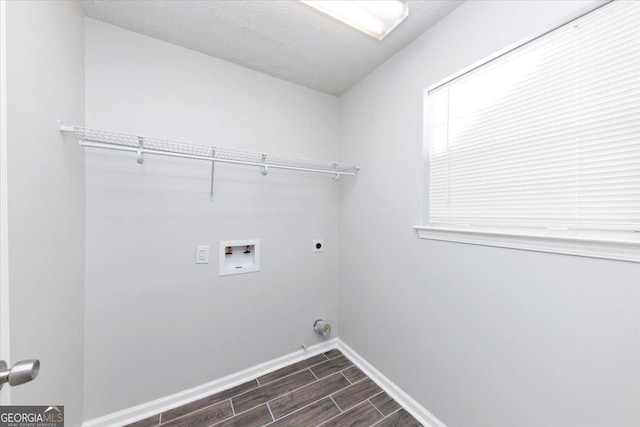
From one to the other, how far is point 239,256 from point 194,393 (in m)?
0.97

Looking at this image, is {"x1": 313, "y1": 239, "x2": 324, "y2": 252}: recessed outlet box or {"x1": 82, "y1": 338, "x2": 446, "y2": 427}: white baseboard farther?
{"x1": 313, "y1": 239, "x2": 324, "y2": 252}: recessed outlet box

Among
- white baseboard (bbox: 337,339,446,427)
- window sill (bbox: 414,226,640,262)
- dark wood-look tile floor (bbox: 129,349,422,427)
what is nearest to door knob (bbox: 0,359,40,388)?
dark wood-look tile floor (bbox: 129,349,422,427)

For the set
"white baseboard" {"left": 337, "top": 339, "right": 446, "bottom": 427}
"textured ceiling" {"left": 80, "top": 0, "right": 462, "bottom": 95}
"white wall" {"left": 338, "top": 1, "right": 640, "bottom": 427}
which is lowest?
"white baseboard" {"left": 337, "top": 339, "right": 446, "bottom": 427}

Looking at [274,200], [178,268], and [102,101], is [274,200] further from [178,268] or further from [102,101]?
[102,101]

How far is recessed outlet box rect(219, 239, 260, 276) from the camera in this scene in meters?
1.67

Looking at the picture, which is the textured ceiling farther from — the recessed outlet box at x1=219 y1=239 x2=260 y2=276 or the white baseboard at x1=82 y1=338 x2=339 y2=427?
the white baseboard at x1=82 y1=338 x2=339 y2=427

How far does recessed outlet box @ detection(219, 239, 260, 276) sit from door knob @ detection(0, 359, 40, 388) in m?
1.11

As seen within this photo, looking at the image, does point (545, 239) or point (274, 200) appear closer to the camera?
point (545, 239)

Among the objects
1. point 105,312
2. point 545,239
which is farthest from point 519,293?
point 105,312

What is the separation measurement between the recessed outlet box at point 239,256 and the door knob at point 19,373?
1.11 meters

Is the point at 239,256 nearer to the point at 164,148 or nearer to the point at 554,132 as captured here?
the point at 164,148

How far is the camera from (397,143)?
5.20 ft

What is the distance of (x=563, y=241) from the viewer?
2.86 ft

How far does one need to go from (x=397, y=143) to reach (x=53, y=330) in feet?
6.82
